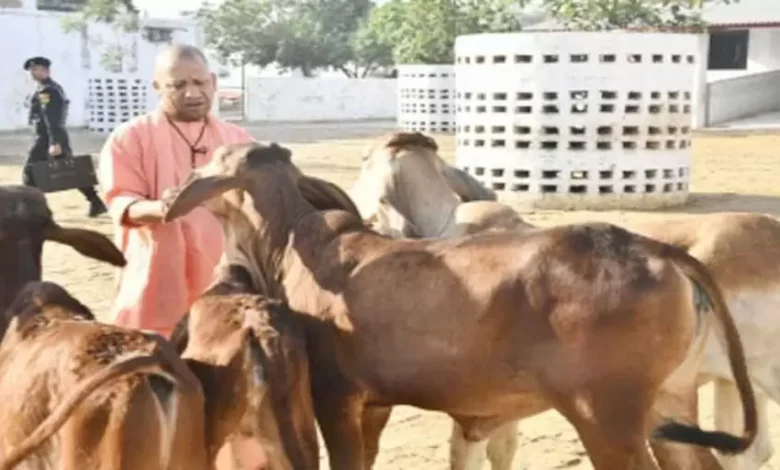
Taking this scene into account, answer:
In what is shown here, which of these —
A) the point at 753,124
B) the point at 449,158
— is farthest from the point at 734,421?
the point at 753,124

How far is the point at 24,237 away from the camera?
4277mm

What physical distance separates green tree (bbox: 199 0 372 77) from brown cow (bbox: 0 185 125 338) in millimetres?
63914

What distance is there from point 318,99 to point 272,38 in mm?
23196

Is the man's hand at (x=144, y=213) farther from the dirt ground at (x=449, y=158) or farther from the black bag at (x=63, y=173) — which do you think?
the black bag at (x=63, y=173)

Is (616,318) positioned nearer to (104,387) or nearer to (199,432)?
(199,432)

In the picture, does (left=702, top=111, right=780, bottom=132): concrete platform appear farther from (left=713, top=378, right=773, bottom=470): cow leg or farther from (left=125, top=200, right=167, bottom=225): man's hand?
(left=125, top=200, right=167, bottom=225): man's hand

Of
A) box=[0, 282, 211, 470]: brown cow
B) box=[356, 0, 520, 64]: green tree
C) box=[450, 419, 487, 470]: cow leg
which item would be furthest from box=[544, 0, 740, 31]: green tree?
box=[0, 282, 211, 470]: brown cow

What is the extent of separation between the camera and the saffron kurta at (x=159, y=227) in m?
4.85

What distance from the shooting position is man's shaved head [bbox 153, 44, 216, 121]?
475 cm

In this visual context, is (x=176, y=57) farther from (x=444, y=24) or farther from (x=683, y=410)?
(x=444, y=24)

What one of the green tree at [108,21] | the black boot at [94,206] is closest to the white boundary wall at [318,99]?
the green tree at [108,21]

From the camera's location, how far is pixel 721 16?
38.2 metres

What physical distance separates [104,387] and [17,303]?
810 mm

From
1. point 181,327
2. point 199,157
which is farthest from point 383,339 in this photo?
point 199,157
